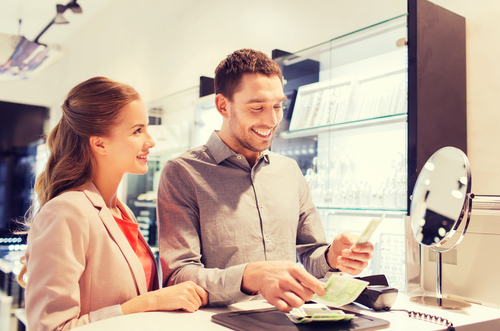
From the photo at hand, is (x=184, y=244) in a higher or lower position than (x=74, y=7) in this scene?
lower

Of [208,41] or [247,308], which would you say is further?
[208,41]

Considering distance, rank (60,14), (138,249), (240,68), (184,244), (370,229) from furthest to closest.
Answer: (60,14) < (240,68) < (138,249) < (184,244) < (370,229)

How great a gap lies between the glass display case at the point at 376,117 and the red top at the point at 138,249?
40.7 inches

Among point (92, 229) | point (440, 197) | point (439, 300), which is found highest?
point (440, 197)

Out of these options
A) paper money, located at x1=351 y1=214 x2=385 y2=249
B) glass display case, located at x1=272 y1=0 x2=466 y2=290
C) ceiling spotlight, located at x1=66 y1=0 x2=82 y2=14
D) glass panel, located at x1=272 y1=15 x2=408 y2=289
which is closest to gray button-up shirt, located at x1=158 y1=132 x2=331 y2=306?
paper money, located at x1=351 y1=214 x2=385 y2=249

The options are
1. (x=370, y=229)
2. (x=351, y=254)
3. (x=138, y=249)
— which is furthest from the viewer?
(x=138, y=249)

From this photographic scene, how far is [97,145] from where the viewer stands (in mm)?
1469

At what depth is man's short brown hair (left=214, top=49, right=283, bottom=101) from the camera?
1.65 meters

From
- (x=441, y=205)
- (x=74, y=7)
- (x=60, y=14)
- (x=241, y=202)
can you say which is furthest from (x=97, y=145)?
(x=60, y=14)

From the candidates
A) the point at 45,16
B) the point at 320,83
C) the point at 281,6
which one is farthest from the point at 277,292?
the point at 45,16

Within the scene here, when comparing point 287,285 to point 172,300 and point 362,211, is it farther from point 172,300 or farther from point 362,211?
point 362,211

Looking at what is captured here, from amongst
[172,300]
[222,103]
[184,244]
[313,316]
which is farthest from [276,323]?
[222,103]

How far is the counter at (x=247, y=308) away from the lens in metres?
1.05

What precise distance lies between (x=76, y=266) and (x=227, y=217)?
0.56 m
